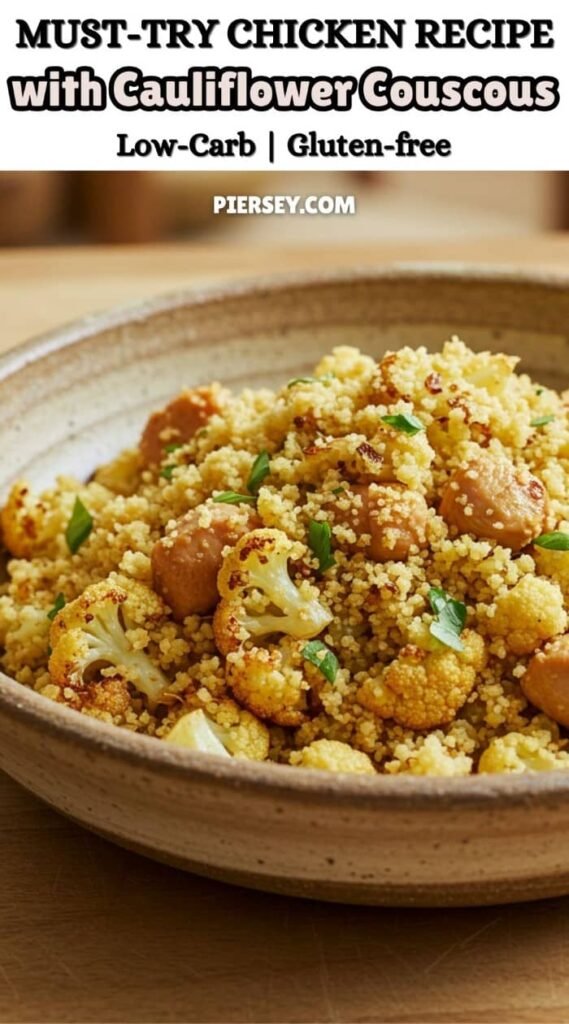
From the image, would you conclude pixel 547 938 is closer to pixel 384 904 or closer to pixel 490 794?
pixel 384 904

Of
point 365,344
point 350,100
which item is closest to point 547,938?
point 365,344

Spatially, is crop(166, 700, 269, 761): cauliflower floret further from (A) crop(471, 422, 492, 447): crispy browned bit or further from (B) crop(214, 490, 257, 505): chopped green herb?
(A) crop(471, 422, 492, 447): crispy browned bit

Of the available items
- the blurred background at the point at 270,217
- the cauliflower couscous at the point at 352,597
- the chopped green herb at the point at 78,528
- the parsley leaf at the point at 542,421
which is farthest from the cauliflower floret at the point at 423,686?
the blurred background at the point at 270,217

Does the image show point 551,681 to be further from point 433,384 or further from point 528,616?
point 433,384

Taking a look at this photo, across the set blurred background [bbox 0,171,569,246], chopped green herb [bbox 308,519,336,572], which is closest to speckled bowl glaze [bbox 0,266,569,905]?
chopped green herb [bbox 308,519,336,572]

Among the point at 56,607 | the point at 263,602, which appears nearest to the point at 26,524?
the point at 56,607

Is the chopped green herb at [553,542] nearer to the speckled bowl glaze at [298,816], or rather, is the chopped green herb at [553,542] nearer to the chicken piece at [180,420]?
the speckled bowl glaze at [298,816]
